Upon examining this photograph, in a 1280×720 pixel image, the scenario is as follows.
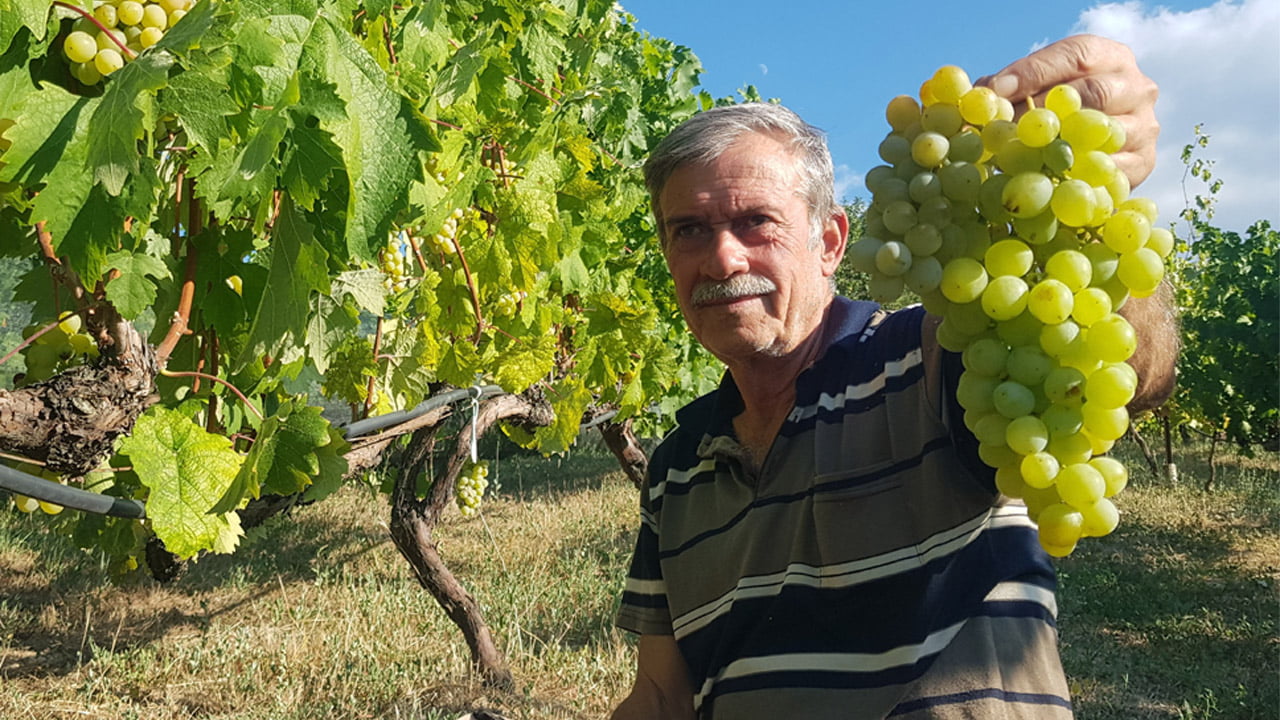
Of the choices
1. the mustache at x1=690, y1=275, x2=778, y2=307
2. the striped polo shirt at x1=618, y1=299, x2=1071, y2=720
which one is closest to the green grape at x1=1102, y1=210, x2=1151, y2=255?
the striped polo shirt at x1=618, y1=299, x2=1071, y2=720

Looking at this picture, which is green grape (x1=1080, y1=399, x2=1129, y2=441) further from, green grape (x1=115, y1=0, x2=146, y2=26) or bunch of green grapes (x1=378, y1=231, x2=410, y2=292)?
bunch of green grapes (x1=378, y1=231, x2=410, y2=292)

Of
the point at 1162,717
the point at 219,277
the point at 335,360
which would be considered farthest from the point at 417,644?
the point at 1162,717

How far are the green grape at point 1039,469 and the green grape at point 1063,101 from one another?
314 millimetres

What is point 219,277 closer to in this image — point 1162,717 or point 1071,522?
point 1071,522

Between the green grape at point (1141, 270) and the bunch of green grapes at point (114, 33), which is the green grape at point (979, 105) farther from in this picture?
the bunch of green grapes at point (114, 33)

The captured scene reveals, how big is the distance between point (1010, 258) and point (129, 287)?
1458 mm

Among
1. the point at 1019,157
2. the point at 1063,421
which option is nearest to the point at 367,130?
the point at 1019,157

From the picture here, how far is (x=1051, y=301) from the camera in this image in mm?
815

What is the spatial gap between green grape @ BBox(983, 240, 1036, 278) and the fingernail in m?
0.15

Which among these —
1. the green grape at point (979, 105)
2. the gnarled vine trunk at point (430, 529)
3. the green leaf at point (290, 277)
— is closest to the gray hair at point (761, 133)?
the green leaf at point (290, 277)

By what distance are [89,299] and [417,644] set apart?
128 inches

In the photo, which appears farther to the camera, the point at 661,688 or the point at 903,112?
the point at 661,688

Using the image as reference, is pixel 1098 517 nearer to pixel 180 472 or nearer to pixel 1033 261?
pixel 1033 261

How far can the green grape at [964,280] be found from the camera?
2.81 feet
